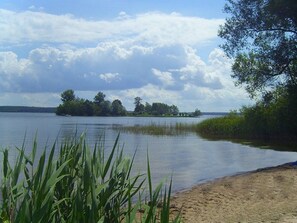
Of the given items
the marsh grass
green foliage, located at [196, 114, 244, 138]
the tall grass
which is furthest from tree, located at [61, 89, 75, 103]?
the tall grass

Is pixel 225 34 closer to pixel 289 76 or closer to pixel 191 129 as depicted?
pixel 289 76

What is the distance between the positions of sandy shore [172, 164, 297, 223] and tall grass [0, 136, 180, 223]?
4067mm

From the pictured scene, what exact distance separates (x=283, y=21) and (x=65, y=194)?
954 inches

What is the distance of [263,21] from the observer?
88.3ft

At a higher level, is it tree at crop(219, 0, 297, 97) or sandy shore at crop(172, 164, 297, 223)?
tree at crop(219, 0, 297, 97)

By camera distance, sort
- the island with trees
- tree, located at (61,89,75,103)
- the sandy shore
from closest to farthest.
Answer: the sandy shore < the island with trees < tree, located at (61,89,75,103)

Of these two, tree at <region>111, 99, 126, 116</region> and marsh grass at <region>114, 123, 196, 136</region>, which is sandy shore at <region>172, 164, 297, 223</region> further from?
tree at <region>111, 99, 126, 116</region>

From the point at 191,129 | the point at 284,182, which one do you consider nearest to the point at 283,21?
the point at 284,182

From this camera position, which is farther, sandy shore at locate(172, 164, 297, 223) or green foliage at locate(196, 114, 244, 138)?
green foliage at locate(196, 114, 244, 138)

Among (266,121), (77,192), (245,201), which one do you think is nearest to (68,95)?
(266,121)

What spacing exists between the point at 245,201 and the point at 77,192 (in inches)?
286

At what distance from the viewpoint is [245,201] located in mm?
10094

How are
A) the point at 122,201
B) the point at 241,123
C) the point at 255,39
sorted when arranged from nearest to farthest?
the point at 122,201, the point at 255,39, the point at 241,123

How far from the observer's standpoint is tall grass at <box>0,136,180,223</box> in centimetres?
339
